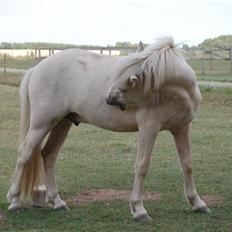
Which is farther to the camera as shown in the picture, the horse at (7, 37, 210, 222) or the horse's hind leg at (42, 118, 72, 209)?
the horse's hind leg at (42, 118, 72, 209)

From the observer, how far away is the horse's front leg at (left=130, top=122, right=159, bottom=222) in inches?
239

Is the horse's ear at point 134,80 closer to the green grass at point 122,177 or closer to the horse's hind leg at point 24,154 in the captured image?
the horse's hind leg at point 24,154

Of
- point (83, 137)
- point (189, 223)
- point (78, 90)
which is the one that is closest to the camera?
point (189, 223)

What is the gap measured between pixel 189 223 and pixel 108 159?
4.00 meters

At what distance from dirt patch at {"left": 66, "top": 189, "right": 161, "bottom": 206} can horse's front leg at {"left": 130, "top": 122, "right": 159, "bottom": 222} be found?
3.18 feet

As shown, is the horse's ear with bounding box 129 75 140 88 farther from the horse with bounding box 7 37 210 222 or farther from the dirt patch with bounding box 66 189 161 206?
the dirt patch with bounding box 66 189 161 206

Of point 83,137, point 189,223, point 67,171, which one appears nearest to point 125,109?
point 189,223

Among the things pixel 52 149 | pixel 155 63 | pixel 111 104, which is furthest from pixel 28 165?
pixel 155 63

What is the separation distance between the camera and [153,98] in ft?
19.8

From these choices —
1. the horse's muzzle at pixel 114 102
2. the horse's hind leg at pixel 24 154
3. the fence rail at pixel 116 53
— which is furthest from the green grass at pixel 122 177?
the fence rail at pixel 116 53

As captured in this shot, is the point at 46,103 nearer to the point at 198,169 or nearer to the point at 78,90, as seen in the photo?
the point at 78,90

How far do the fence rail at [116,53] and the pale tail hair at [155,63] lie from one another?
2455 centimetres

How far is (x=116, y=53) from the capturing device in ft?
111

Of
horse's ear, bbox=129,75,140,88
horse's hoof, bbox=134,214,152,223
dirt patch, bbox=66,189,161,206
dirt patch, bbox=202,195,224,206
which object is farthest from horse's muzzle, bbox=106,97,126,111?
dirt patch, bbox=202,195,224,206
